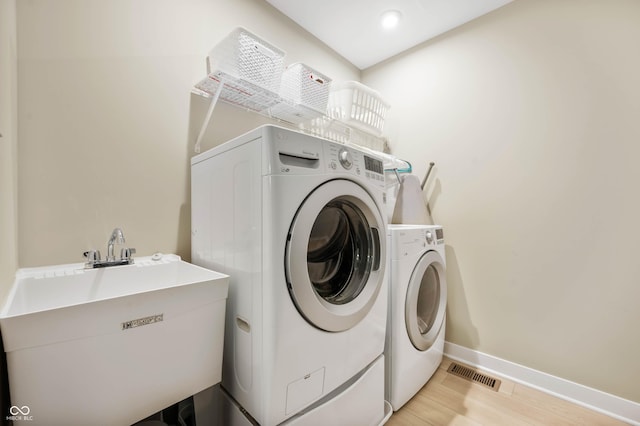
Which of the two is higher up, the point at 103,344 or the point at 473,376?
the point at 103,344

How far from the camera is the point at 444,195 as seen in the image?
6.40ft

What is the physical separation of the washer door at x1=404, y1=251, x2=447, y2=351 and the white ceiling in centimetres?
161

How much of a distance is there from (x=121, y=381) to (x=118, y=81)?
114 centimetres

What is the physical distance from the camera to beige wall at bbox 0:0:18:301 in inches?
25.8

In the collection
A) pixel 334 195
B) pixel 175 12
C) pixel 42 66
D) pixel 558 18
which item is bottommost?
pixel 334 195

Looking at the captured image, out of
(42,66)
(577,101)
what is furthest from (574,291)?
(42,66)

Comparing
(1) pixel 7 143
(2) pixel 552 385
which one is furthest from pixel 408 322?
(1) pixel 7 143

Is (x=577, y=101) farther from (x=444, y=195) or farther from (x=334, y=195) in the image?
(x=334, y=195)

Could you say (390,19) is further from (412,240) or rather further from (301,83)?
(412,240)

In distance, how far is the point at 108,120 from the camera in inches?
42.9

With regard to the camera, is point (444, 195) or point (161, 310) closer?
point (161, 310)

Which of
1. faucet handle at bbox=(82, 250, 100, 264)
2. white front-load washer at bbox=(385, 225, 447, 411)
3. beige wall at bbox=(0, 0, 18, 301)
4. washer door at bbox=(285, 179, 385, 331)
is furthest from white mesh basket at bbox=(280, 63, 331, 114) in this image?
faucet handle at bbox=(82, 250, 100, 264)

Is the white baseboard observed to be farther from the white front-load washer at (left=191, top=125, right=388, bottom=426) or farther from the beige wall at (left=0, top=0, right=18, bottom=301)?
the beige wall at (left=0, top=0, right=18, bottom=301)

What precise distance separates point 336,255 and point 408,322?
0.54 m
